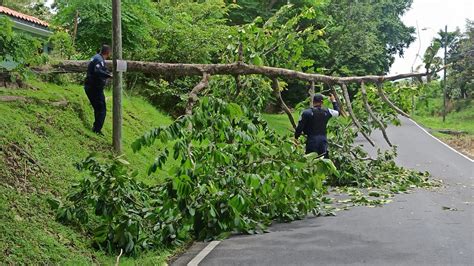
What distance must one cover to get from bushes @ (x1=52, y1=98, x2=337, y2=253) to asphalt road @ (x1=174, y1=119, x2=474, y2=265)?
1.24 ft

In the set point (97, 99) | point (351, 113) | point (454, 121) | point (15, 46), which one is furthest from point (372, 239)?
point (454, 121)

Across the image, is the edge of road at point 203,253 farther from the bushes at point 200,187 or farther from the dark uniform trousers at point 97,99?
the dark uniform trousers at point 97,99

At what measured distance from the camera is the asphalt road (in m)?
6.88

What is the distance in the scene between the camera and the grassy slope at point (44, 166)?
247 inches

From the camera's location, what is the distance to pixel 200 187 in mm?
7762

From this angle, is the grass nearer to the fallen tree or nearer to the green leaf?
the fallen tree

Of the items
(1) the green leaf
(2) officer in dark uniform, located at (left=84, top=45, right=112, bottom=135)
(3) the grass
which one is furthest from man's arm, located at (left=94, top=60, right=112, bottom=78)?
(3) the grass

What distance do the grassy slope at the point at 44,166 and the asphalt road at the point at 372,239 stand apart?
3.78 feet

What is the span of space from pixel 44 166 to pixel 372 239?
460 cm

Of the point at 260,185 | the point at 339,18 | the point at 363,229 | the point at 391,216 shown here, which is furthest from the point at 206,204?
the point at 339,18

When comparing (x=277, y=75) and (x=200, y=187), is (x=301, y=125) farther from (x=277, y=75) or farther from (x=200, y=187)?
(x=200, y=187)

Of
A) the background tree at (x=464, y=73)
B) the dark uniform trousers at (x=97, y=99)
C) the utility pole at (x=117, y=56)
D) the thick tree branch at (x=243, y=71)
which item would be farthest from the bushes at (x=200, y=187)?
the background tree at (x=464, y=73)

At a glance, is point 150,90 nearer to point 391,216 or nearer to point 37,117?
point 37,117

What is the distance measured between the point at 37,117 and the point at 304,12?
559 cm
